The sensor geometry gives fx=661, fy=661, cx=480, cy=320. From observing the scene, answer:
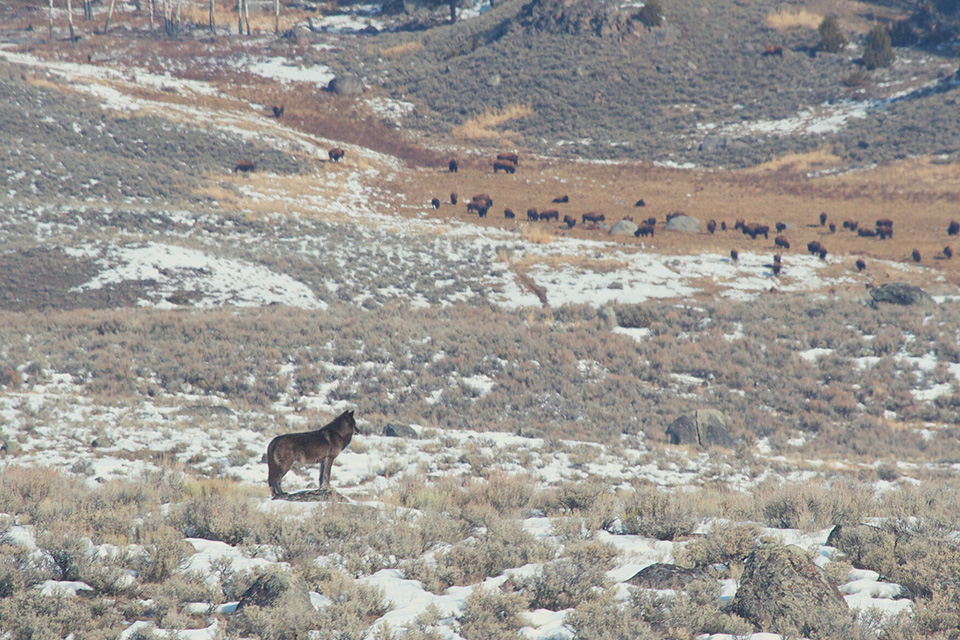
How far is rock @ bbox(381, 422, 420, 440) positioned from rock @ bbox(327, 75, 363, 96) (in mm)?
51142

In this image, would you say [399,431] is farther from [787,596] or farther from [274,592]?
[787,596]

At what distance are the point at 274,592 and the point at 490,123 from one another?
54768mm

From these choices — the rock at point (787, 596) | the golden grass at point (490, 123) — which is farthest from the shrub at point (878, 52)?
the rock at point (787, 596)

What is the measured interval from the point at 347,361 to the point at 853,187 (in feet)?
126

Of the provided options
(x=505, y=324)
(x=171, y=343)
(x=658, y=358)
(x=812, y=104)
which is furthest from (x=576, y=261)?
(x=812, y=104)

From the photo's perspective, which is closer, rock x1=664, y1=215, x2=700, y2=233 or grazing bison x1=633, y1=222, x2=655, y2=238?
grazing bison x1=633, y1=222, x2=655, y2=238

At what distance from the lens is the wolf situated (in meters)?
7.45

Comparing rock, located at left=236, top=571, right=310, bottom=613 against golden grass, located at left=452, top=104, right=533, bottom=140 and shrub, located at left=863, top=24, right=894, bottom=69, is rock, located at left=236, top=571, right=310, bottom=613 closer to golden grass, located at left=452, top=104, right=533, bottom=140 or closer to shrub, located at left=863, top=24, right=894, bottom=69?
golden grass, located at left=452, top=104, right=533, bottom=140

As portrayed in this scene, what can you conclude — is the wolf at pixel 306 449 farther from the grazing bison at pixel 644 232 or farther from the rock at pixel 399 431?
the grazing bison at pixel 644 232

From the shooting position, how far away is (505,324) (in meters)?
22.2

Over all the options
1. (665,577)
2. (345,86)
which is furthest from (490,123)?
(665,577)

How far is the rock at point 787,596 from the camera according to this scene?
15.0ft

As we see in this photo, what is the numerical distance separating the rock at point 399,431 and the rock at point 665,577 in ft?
26.2

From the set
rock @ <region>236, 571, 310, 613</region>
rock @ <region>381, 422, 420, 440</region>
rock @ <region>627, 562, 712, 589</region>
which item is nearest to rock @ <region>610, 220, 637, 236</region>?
rock @ <region>381, 422, 420, 440</region>
